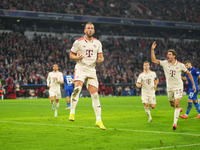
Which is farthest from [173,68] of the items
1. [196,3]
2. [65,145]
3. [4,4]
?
[196,3]

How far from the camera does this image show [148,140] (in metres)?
9.09

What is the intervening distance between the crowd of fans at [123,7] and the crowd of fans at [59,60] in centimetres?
407

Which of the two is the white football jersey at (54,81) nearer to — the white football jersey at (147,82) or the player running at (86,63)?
the white football jersey at (147,82)

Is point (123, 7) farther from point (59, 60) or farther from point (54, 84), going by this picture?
point (54, 84)

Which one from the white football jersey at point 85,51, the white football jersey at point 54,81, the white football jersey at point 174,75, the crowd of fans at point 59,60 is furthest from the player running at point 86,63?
the crowd of fans at point 59,60

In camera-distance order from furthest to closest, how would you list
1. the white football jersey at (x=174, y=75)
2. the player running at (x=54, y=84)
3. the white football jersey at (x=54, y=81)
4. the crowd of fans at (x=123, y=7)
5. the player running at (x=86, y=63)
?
1. the crowd of fans at (x=123, y=7)
2. the white football jersey at (x=54, y=81)
3. the player running at (x=54, y=84)
4. the white football jersey at (x=174, y=75)
5. the player running at (x=86, y=63)

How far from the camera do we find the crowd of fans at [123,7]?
164 ft

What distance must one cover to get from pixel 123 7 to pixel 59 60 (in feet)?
62.1

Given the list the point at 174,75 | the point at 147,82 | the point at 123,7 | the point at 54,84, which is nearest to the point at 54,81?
the point at 54,84

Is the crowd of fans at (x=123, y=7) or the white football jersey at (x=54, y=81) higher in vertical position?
the crowd of fans at (x=123, y=7)

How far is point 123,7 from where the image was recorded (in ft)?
194

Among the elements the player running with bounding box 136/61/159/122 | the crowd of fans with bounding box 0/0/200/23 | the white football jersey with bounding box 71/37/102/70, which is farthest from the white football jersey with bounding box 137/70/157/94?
the crowd of fans with bounding box 0/0/200/23

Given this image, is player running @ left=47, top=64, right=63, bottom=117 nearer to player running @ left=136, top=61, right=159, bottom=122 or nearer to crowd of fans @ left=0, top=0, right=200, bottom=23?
player running @ left=136, top=61, right=159, bottom=122

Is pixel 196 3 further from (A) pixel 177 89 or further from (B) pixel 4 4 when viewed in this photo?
(A) pixel 177 89
